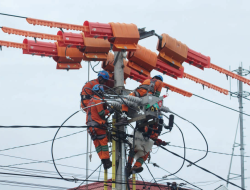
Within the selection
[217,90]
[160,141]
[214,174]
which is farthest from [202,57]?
[214,174]

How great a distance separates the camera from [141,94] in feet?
55.3

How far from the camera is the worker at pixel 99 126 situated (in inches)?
670

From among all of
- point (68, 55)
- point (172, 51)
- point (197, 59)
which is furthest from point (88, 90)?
point (197, 59)

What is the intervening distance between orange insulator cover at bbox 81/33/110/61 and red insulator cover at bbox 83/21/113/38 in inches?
36.9

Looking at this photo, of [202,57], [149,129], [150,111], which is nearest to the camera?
[150,111]

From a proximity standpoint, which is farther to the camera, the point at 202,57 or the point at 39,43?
the point at 202,57

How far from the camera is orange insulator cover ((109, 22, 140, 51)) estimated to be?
55.2 feet

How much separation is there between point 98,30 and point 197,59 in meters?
3.92

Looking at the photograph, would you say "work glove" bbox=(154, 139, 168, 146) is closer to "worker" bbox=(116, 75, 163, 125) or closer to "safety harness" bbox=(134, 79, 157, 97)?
"worker" bbox=(116, 75, 163, 125)

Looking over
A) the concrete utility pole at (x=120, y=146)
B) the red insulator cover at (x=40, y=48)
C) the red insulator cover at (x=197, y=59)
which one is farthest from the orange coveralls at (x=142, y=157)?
the red insulator cover at (x=40, y=48)

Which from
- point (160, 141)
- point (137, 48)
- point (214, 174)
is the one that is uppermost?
point (137, 48)

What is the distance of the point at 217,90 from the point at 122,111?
5064 millimetres

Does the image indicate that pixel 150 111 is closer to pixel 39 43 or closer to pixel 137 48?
pixel 137 48

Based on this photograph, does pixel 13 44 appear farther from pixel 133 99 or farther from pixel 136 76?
pixel 136 76
